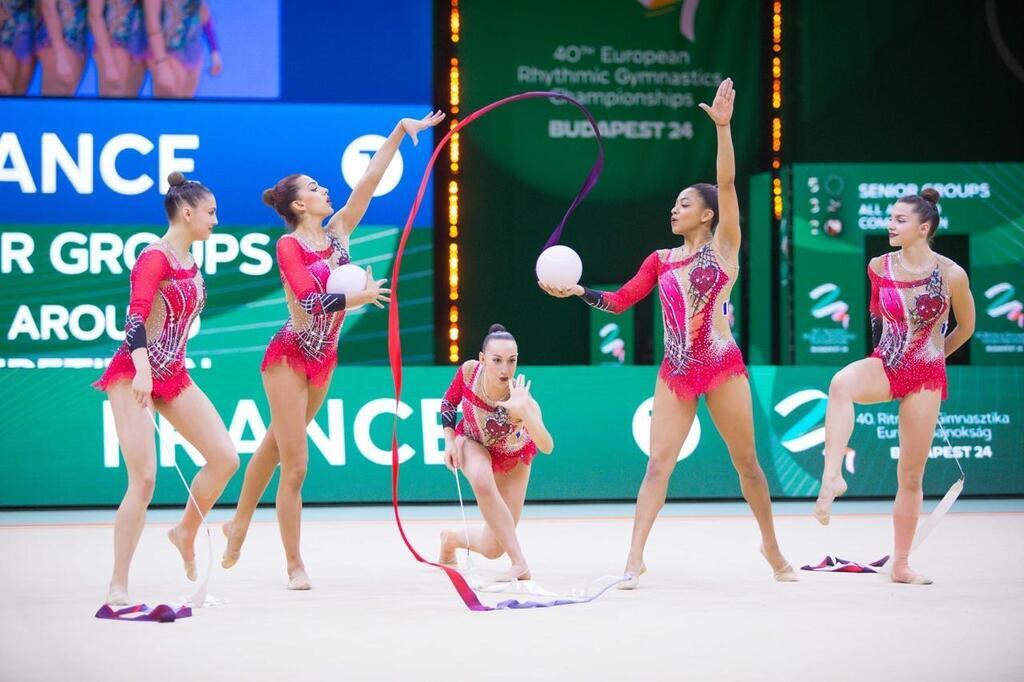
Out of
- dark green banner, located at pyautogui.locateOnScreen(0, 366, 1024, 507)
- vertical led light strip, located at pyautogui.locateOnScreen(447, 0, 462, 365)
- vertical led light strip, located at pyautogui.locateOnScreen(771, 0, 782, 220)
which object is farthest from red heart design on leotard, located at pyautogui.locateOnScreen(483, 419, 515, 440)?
vertical led light strip, located at pyautogui.locateOnScreen(771, 0, 782, 220)

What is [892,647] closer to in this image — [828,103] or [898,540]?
[898,540]

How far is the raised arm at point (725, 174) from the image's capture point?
6.16m

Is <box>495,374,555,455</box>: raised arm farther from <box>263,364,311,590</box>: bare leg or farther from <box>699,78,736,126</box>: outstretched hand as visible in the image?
<box>699,78,736,126</box>: outstretched hand

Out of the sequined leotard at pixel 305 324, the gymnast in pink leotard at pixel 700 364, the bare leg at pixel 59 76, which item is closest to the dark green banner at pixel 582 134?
the bare leg at pixel 59 76

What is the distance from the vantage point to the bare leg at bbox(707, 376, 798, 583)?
657cm

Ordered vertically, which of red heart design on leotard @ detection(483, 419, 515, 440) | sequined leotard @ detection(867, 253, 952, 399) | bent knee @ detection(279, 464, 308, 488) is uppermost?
sequined leotard @ detection(867, 253, 952, 399)

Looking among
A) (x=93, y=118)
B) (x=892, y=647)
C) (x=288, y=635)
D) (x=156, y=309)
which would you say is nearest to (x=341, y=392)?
(x=93, y=118)

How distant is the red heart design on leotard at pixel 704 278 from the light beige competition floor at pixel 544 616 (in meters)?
1.41

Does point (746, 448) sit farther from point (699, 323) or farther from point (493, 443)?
point (493, 443)

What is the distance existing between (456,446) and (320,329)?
871 millimetres

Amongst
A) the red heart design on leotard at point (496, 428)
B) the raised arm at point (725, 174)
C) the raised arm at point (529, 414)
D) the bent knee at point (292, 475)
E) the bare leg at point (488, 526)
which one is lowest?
the bare leg at point (488, 526)

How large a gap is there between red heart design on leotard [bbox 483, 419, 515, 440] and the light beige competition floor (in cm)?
75

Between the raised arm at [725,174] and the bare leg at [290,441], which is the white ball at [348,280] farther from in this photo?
the raised arm at [725,174]

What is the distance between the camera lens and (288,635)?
204 inches
